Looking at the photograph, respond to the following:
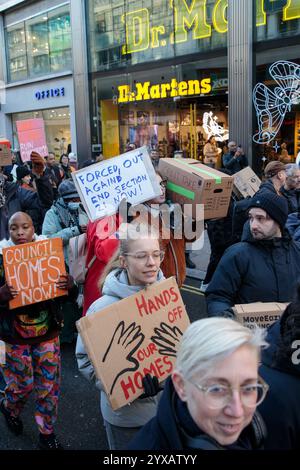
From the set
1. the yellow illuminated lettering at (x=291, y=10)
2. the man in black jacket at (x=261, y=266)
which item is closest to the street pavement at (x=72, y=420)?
the man in black jacket at (x=261, y=266)

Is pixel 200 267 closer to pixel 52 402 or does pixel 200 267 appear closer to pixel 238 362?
pixel 52 402

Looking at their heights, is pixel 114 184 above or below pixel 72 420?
above

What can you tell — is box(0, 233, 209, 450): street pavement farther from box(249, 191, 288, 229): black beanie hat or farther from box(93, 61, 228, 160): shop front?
box(93, 61, 228, 160): shop front

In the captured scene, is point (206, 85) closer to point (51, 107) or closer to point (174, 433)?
point (51, 107)

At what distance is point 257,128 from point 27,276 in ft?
38.5

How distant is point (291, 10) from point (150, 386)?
501 inches

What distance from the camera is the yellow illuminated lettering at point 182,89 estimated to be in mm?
15961

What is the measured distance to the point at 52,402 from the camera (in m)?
3.44

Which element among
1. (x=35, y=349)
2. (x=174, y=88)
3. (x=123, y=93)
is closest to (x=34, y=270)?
(x=35, y=349)

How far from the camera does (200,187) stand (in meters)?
3.68

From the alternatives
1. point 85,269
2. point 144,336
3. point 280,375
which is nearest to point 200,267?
point 85,269

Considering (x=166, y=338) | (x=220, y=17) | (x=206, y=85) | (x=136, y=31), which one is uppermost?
(x=136, y=31)

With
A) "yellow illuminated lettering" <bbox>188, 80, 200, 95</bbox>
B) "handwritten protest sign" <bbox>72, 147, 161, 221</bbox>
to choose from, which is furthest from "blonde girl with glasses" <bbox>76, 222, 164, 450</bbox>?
"yellow illuminated lettering" <bbox>188, 80, 200, 95</bbox>
